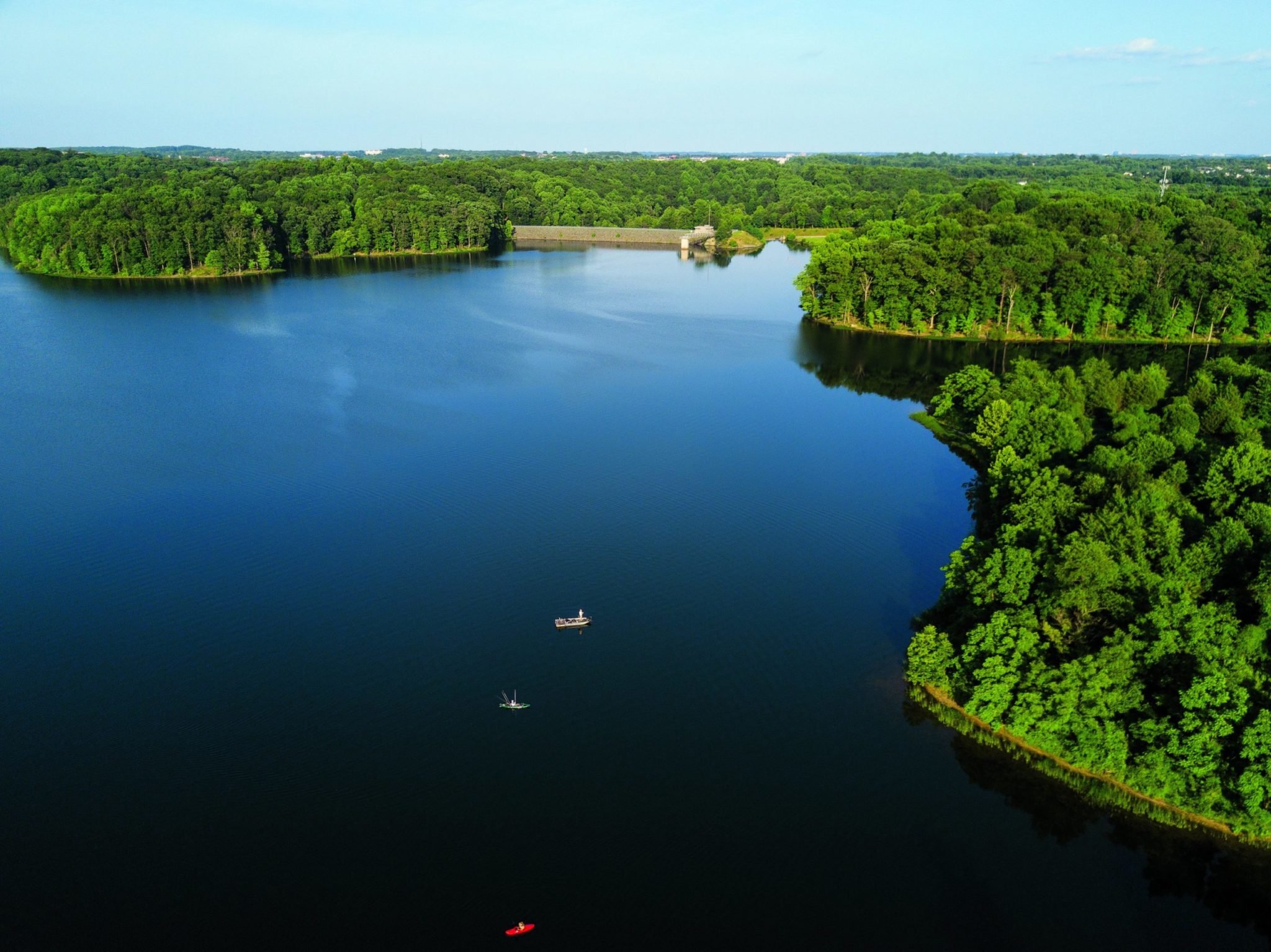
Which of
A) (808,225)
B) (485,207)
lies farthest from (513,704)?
(808,225)

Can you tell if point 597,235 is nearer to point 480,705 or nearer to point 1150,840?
point 480,705

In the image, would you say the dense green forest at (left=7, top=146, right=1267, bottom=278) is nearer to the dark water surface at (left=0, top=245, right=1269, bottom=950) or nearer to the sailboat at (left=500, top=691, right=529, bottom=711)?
the dark water surface at (left=0, top=245, right=1269, bottom=950)

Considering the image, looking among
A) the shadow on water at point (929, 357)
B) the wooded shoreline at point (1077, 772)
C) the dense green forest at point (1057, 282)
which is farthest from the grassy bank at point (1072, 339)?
the wooded shoreline at point (1077, 772)

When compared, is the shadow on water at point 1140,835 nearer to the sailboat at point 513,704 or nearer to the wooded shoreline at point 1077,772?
the wooded shoreline at point 1077,772

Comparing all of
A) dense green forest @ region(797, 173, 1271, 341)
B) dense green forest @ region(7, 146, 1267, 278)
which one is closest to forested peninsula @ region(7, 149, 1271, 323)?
dense green forest @ region(797, 173, 1271, 341)

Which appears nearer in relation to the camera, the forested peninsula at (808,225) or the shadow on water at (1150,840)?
the shadow on water at (1150,840)

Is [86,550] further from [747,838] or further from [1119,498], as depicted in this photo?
[1119,498]
